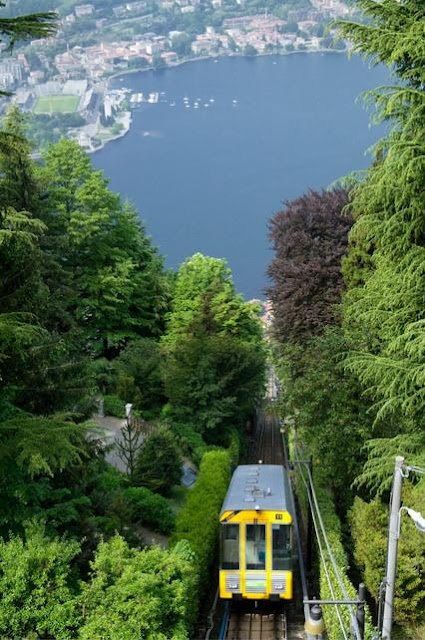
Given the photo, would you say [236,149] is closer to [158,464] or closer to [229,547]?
[158,464]

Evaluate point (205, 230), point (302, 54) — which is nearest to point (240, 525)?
point (205, 230)

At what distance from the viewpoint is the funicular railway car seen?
1484cm

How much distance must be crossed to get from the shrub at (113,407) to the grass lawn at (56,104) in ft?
355

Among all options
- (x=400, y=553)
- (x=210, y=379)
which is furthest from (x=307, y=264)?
(x=400, y=553)

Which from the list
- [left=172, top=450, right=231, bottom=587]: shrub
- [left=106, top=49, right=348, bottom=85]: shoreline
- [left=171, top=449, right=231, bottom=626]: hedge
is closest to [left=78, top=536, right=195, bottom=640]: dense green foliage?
[left=171, top=449, right=231, bottom=626]: hedge

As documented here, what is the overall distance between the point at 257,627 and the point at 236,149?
106087mm

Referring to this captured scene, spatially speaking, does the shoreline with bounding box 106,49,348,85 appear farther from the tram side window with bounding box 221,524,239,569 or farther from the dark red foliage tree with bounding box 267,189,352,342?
the tram side window with bounding box 221,524,239,569

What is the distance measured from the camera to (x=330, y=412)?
17094mm

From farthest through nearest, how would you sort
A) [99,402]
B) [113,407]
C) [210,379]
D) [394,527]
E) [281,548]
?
1. [113,407]
2. [210,379]
3. [99,402]
4. [281,548]
5. [394,527]

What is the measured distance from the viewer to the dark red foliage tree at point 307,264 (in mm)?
25750

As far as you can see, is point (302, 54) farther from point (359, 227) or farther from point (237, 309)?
point (359, 227)

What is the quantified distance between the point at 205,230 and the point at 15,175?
2616 inches

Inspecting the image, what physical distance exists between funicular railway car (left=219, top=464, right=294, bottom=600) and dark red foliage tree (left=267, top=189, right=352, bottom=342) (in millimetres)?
10745

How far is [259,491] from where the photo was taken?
15.7 meters
